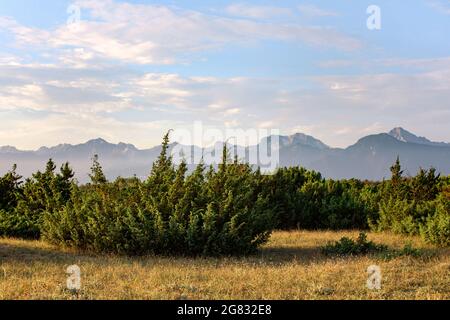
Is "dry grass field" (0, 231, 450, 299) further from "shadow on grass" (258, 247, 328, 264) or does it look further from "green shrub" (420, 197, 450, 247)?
"green shrub" (420, 197, 450, 247)

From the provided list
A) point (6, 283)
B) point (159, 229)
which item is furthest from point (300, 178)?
point (6, 283)

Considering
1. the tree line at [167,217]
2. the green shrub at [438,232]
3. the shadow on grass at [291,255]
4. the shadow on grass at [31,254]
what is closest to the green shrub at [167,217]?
the tree line at [167,217]

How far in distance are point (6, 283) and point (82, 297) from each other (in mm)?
2094

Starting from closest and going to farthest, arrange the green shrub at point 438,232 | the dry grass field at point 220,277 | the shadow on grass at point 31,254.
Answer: the dry grass field at point 220,277, the shadow on grass at point 31,254, the green shrub at point 438,232

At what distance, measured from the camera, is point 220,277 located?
1038cm

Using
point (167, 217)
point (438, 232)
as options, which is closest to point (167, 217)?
point (167, 217)

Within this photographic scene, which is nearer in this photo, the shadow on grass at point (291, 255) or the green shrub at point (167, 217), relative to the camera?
the shadow on grass at point (291, 255)

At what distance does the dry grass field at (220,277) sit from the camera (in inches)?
346

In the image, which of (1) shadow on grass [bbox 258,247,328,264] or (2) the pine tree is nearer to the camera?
(1) shadow on grass [bbox 258,247,328,264]

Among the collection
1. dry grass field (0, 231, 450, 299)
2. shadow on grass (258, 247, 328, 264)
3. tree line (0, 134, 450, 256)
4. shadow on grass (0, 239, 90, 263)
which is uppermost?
tree line (0, 134, 450, 256)

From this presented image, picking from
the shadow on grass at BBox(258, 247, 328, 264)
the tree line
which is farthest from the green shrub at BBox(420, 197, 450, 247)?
the shadow on grass at BBox(258, 247, 328, 264)

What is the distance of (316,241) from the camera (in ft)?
60.5

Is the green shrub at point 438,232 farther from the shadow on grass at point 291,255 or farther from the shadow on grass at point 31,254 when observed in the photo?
the shadow on grass at point 31,254

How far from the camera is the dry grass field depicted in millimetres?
8781
